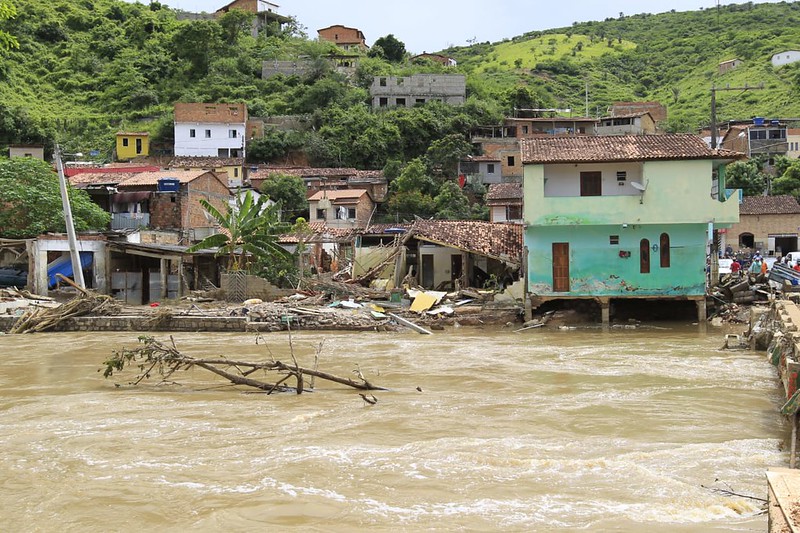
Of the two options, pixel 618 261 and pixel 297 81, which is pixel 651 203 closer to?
pixel 618 261

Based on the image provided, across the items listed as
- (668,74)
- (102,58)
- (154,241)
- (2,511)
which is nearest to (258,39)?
(102,58)

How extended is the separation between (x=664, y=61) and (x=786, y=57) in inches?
806

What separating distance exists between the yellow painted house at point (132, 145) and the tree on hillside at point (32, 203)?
89.7 ft

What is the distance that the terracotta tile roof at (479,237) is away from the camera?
2759 centimetres

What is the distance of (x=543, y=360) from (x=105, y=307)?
1388cm

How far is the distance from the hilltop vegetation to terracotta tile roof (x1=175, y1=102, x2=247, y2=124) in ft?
7.86

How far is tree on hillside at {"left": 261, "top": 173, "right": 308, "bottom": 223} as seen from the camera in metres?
47.2

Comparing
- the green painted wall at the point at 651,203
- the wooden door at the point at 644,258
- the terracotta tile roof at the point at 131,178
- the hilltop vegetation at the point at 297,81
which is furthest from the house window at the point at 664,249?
the hilltop vegetation at the point at 297,81

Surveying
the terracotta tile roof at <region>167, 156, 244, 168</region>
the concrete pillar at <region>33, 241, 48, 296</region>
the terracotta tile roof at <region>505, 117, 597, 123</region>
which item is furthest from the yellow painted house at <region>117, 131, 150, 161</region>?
the concrete pillar at <region>33, 241, 48, 296</region>

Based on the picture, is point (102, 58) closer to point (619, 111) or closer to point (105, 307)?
point (619, 111)

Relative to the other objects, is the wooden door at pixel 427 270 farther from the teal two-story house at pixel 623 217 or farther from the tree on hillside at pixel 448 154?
the tree on hillside at pixel 448 154

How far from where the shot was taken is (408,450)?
923 centimetres

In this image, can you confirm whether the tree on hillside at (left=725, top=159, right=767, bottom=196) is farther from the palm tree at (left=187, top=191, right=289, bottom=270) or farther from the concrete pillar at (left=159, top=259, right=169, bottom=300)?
the concrete pillar at (left=159, top=259, right=169, bottom=300)

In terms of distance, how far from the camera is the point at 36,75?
73.1m
